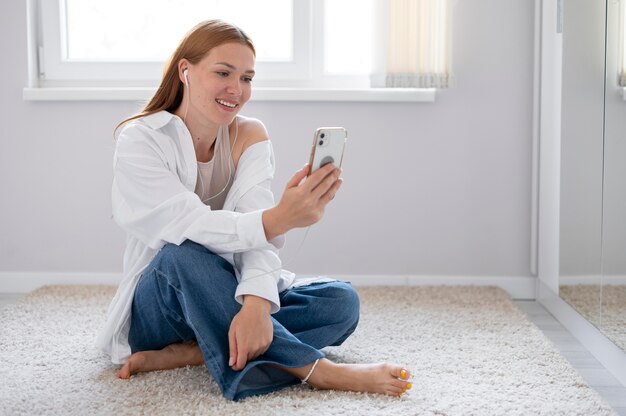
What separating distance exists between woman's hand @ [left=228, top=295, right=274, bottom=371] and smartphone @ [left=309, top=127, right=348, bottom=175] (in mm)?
323

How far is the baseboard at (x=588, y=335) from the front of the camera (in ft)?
6.82

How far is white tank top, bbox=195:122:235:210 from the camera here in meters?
2.07

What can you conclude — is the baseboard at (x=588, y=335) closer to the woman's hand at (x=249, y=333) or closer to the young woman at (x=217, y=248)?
the young woman at (x=217, y=248)

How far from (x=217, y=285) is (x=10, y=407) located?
50 centimetres

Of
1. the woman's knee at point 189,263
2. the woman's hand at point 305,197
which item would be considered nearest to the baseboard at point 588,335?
the woman's hand at point 305,197

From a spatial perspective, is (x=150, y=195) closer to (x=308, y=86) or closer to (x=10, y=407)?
(x=10, y=407)

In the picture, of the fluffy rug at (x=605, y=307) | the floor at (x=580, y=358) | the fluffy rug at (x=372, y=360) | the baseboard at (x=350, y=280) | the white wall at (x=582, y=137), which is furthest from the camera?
the baseboard at (x=350, y=280)

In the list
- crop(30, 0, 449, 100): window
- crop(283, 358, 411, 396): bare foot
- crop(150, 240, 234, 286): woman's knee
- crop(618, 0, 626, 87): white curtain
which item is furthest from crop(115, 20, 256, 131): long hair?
crop(30, 0, 449, 100): window

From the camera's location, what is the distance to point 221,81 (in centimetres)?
197

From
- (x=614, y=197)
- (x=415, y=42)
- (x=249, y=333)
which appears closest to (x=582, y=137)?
(x=614, y=197)

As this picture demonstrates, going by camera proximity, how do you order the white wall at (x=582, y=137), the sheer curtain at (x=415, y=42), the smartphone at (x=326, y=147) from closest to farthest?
the smartphone at (x=326, y=147)
the white wall at (x=582, y=137)
the sheer curtain at (x=415, y=42)

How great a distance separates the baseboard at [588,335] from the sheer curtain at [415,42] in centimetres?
84

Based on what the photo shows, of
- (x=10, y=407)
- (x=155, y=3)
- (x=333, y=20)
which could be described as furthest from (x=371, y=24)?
(x=10, y=407)

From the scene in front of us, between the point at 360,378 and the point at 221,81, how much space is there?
29.3 inches
